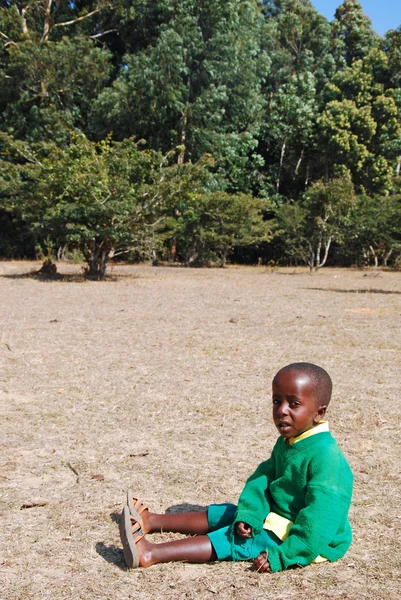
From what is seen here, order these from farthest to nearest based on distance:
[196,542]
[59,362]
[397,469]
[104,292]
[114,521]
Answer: [104,292] → [59,362] → [397,469] → [114,521] → [196,542]

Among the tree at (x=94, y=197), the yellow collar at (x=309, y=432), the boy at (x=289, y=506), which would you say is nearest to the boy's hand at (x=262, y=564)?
the boy at (x=289, y=506)

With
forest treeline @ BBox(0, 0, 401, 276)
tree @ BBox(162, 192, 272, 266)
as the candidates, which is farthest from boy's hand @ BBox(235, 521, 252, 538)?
tree @ BBox(162, 192, 272, 266)

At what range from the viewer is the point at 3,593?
93.7 inches

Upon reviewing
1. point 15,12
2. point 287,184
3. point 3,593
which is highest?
point 15,12

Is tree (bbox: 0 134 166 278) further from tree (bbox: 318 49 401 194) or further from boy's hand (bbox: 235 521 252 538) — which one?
boy's hand (bbox: 235 521 252 538)

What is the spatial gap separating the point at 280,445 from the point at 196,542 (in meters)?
0.51

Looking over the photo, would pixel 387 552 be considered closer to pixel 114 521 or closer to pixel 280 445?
pixel 280 445

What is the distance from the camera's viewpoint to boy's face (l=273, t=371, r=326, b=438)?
8.48 ft

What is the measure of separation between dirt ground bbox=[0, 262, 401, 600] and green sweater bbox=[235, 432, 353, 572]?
0.33ft

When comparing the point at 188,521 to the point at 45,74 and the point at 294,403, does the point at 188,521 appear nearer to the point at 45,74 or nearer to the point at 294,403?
the point at 294,403

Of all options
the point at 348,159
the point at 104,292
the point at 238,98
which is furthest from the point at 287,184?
the point at 104,292

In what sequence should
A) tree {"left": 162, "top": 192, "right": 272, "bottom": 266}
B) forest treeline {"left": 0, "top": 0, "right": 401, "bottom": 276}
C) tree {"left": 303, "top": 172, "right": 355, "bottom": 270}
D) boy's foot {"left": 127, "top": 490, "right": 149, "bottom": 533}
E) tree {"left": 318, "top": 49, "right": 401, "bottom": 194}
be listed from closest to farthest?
boy's foot {"left": 127, "top": 490, "right": 149, "bottom": 533} < tree {"left": 303, "top": 172, "right": 355, "bottom": 270} < tree {"left": 162, "top": 192, "right": 272, "bottom": 266} < forest treeline {"left": 0, "top": 0, "right": 401, "bottom": 276} < tree {"left": 318, "top": 49, "right": 401, "bottom": 194}

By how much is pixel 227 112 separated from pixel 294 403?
24783 millimetres

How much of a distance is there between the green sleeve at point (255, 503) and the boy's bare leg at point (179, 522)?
27 cm
